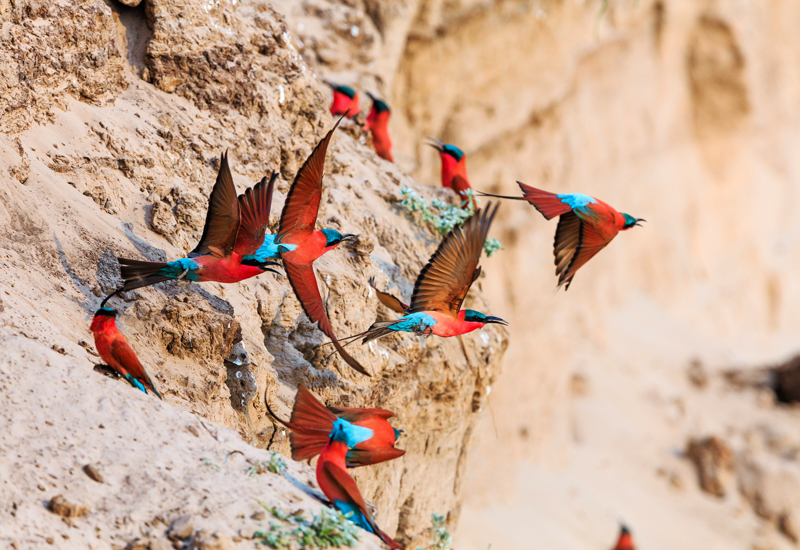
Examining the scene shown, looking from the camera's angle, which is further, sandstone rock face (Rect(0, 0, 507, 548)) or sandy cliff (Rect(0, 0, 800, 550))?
sandy cliff (Rect(0, 0, 800, 550))

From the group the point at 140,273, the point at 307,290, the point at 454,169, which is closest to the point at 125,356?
the point at 140,273

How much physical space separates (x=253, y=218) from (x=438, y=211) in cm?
188

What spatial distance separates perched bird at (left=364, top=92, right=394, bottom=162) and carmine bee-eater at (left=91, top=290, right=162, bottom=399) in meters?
3.28

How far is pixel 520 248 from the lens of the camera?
10.6 metres

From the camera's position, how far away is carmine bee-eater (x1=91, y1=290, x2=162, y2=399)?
2886 mm

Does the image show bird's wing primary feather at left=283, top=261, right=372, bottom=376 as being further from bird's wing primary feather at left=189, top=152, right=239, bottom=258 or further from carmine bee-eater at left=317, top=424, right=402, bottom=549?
carmine bee-eater at left=317, top=424, right=402, bottom=549

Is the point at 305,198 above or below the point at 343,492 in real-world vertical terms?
above

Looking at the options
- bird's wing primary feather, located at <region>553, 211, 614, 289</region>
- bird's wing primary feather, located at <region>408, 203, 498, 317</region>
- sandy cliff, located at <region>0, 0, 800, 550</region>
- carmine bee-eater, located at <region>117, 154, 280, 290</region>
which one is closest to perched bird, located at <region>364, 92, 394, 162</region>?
sandy cliff, located at <region>0, 0, 800, 550</region>

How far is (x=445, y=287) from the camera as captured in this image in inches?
143

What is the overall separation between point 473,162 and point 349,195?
5798 mm

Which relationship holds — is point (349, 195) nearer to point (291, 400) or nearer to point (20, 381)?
point (291, 400)

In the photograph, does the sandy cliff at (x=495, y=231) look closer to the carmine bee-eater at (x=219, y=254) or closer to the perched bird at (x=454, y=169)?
the perched bird at (x=454, y=169)

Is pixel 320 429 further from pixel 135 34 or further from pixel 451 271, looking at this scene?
pixel 135 34

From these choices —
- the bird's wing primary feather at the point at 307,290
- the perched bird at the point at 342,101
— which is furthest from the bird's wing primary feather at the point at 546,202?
the perched bird at the point at 342,101
